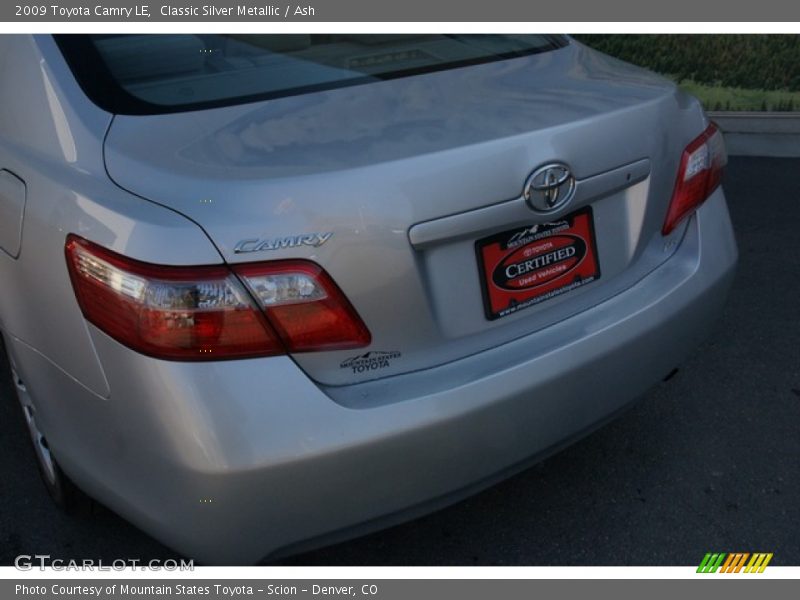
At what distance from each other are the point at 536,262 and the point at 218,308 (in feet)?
2.44

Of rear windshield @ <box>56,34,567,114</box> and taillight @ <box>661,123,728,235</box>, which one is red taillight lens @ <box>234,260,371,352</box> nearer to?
rear windshield @ <box>56,34,567,114</box>

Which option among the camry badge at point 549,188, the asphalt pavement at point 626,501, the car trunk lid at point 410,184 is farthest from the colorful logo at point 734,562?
the camry badge at point 549,188

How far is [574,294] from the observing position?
2295 mm

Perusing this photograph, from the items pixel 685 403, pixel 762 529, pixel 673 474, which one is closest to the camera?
pixel 762 529

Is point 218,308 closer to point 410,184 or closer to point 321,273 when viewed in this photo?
point 321,273

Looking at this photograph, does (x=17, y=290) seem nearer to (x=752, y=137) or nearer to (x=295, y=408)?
(x=295, y=408)

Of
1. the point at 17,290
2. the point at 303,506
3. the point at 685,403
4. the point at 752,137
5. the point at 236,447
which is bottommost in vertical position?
the point at 752,137

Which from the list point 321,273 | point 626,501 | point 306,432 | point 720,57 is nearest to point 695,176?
point 626,501

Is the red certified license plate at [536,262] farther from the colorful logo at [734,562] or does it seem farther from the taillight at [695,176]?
the colorful logo at [734,562]

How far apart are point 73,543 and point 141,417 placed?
3.24 feet

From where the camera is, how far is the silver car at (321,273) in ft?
6.22

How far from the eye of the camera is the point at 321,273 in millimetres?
1919

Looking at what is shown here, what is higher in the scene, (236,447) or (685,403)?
(236,447)

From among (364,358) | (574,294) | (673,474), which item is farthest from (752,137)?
(364,358)
